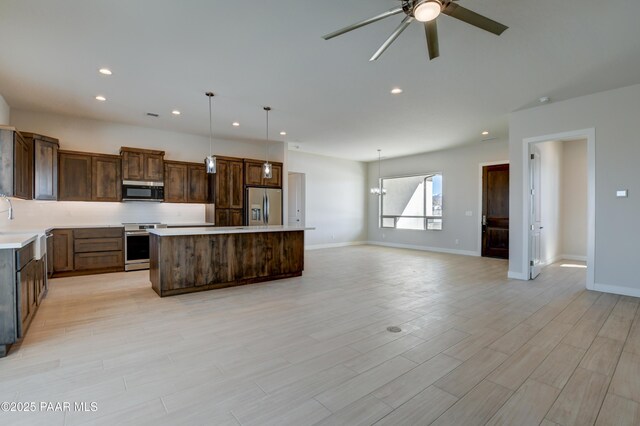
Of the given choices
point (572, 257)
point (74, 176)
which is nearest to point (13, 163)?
point (74, 176)

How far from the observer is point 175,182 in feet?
21.5

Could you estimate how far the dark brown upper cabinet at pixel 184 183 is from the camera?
6.48 meters

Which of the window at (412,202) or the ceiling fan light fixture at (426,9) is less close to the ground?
the ceiling fan light fixture at (426,9)

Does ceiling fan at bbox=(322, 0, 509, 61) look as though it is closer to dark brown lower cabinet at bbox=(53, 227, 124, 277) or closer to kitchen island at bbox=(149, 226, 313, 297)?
kitchen island at bbox=(149, 226, 313, 297)

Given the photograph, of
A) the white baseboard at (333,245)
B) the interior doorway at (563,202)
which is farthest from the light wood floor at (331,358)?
the white baseboard at (333,245)

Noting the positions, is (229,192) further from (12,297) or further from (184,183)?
(12,297)

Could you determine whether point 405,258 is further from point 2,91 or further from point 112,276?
point 2,91

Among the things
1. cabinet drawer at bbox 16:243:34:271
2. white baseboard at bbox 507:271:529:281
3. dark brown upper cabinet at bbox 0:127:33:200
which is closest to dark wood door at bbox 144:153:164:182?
dark brown upper cabinet at bbox 0:127:33:200

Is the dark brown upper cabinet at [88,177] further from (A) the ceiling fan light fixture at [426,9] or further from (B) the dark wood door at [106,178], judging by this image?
(A) the ceiling fan light fixture at [426,9]

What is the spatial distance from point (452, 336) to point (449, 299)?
4.28 ft

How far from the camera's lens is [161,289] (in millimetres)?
4105

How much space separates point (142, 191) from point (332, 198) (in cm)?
544

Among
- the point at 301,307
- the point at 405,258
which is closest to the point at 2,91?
the point at 301,307

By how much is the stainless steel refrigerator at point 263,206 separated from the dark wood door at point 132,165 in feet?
7.23
